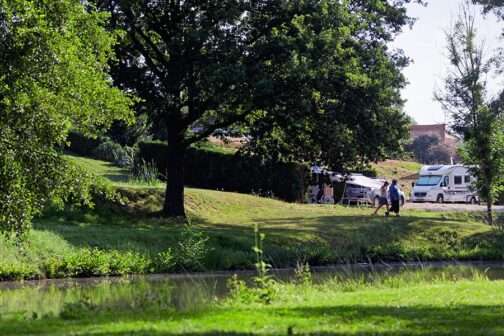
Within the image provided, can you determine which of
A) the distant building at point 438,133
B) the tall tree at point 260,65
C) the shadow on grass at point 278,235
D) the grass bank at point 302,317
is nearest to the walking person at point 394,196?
the shadow on grass at point 278,235

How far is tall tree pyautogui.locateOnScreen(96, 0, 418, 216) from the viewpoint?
86.2ft

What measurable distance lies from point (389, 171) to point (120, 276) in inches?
1885

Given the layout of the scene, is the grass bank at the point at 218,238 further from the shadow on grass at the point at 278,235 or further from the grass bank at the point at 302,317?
the grass bank at the point at 302,317

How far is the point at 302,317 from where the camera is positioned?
33.3ft

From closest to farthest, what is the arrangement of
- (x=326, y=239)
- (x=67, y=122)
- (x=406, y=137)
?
1. (x=67, y=122)
2. (x=326, y=239)
3. (x=406, y=137)

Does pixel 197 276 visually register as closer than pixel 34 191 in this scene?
No

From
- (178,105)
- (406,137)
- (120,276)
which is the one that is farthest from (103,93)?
(406,137)

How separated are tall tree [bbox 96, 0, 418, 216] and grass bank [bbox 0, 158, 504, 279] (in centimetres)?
258

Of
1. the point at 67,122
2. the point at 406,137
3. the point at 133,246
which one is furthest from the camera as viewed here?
the point at 406,137

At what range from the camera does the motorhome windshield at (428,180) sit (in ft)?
178

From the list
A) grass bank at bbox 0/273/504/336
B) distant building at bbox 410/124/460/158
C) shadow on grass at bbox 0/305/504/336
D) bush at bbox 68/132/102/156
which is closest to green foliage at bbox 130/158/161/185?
bush at bbox 68/132/102/156

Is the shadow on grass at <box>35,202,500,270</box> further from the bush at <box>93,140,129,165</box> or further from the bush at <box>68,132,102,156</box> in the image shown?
the bush at <box>68,132,102,156</box>

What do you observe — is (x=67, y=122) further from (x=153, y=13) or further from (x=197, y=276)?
(x=153, y=13)

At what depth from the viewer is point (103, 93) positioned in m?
16.3
